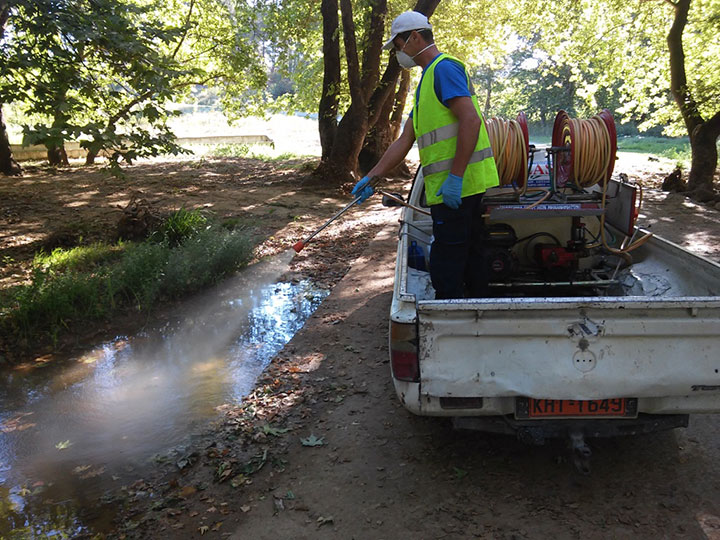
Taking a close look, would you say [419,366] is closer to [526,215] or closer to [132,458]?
Result: [526,215]

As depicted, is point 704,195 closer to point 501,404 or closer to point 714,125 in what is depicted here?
point 714,125

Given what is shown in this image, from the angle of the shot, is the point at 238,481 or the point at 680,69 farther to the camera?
the point at 680,69

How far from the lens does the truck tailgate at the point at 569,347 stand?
273 centimetres

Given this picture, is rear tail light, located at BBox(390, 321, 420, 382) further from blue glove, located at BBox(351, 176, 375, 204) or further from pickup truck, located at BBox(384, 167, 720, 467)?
blue glove, located at BBox(351, 176, 375, 204)

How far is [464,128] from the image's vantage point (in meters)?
3.36

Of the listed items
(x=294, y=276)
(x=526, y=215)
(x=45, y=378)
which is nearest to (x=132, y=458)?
(x=45, y=378)

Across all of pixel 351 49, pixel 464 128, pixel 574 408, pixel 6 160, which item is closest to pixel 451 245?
pixel 464 128

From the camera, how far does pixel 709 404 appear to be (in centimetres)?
288

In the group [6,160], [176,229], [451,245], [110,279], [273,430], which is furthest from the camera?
[6,160]

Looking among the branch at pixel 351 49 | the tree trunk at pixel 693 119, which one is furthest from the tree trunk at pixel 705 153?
the branch at pixel 351 49

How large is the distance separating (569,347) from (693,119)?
12950 mm

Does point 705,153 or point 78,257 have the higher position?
point 705,153

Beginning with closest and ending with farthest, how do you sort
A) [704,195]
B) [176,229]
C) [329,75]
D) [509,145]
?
1. [509,145]
2. [176,229]
3. [704,195]
4. [329,75]

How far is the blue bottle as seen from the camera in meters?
4.85
